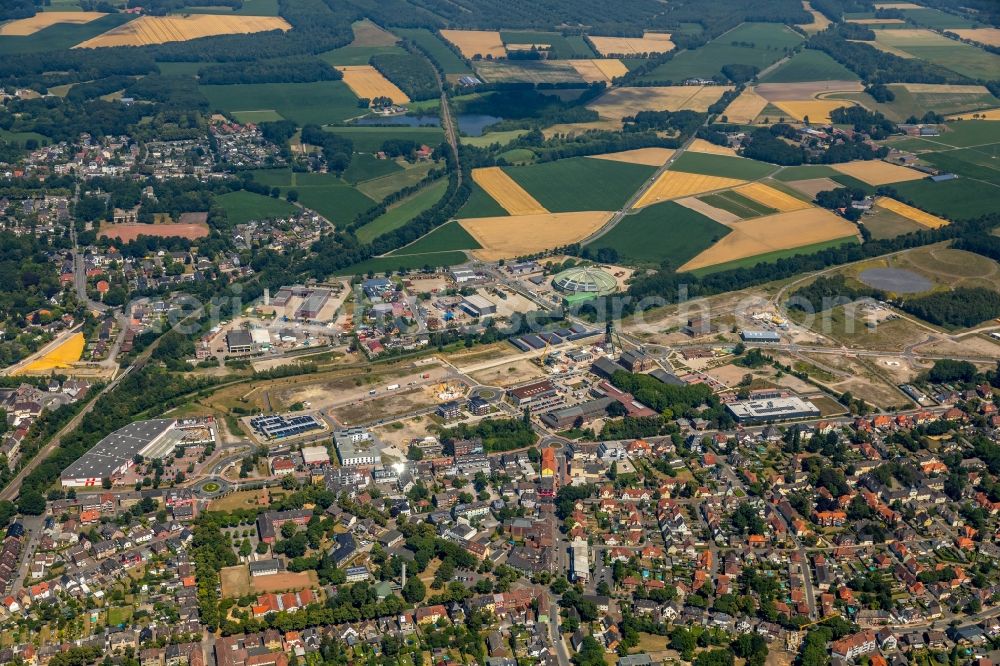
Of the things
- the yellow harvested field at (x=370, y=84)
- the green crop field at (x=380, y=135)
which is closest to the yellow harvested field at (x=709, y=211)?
the green crop field at (x=380, y=135)

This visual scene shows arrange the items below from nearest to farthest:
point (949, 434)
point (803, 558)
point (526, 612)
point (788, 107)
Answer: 1. point (526, 612)
2. point (803, 558)
3. point (949, 434)
4. point (788, 107)

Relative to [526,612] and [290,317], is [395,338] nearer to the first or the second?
[290,317]

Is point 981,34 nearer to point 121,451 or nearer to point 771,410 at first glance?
point 771,410

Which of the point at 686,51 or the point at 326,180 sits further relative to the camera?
the point at 686,51

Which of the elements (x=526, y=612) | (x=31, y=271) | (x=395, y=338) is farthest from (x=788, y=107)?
(x=526, y=612)

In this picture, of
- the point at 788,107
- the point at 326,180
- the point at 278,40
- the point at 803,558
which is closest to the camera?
the point at 803,558

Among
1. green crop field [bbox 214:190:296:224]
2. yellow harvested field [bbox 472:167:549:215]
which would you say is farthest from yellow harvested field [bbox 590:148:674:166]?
green crop field [bbox 214:190:296:224]
